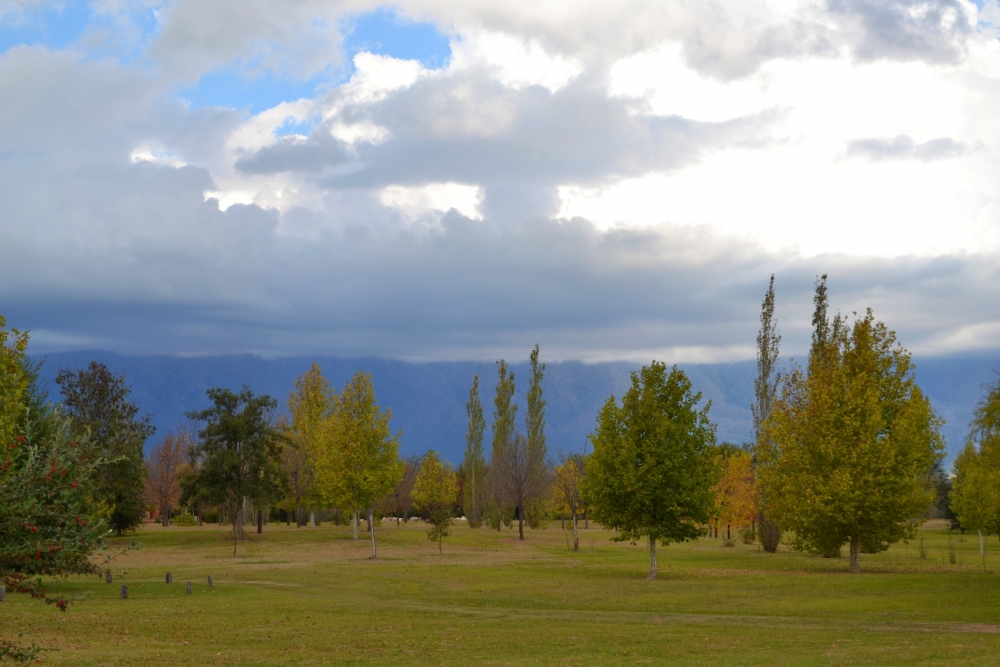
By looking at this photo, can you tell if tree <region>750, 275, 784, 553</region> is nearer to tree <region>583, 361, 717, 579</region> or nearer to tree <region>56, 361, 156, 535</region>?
tree <region>583, 361, 717, 579</region>

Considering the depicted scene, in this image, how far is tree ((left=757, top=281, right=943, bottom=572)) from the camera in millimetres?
44938

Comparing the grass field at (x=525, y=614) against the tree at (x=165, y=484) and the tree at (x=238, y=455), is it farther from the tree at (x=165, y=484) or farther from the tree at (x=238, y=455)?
the tree at (x=165, y=484)

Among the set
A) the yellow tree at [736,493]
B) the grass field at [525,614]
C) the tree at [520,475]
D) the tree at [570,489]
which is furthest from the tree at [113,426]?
the yellow tree at [736,493]

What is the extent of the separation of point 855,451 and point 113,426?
50.4 meters

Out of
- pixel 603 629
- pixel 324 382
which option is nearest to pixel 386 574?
pixel 603 629

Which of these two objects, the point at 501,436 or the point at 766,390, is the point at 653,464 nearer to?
the point at 766,390

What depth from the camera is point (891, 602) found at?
1340 inches

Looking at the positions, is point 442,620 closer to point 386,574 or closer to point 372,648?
point 372,648

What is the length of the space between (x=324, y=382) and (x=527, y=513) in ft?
90.3

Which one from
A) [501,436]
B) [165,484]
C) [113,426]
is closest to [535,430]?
[501,436]

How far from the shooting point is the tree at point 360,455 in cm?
6297

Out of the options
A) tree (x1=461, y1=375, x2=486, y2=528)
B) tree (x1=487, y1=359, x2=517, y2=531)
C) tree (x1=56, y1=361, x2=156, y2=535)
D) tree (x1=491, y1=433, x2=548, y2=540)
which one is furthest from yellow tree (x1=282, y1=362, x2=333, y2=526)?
tree (x1=461, y1=375, x2=486, y2=528)

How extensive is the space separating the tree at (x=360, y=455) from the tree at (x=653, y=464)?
21.5 metres

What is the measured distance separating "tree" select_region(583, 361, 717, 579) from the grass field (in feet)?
10.2
